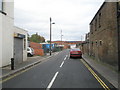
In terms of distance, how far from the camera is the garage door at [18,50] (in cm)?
1457

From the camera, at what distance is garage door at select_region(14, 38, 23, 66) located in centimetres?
1457

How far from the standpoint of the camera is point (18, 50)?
1533cm

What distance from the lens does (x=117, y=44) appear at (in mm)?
9539

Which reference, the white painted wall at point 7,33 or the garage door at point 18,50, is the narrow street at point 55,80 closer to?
the white painted wall at point 7,33

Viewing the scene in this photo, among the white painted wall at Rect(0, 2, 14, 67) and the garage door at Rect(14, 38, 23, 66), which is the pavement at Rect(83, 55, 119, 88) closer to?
the white painted wall at Rect(0, 2, 14, 67)

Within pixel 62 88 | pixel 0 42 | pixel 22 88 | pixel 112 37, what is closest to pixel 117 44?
pixel 112 37

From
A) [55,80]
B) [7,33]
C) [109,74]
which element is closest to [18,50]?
[7,33]

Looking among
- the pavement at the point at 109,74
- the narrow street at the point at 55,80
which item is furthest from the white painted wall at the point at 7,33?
the pavement at the point at 109,74

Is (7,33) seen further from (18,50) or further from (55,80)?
(55,80)

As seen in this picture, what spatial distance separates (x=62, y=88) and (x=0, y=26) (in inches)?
319

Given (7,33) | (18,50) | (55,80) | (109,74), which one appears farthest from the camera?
(18,50)

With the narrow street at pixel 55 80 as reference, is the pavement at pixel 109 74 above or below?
above

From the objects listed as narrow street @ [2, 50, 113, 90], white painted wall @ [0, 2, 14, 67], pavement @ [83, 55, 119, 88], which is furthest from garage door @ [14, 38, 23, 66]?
pavement @ [83, 55, 119, 88]

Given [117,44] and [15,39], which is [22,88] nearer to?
[117,44]
